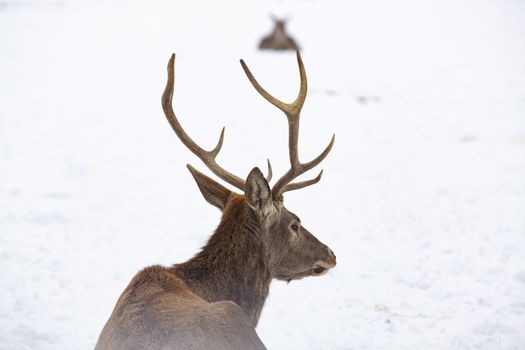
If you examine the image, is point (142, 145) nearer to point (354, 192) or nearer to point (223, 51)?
point (354, 192)

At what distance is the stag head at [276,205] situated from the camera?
15.2ft

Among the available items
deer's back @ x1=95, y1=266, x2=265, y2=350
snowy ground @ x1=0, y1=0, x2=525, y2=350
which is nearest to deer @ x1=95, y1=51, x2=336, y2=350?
deer's back @ x1=95, y1=266, x2=265, y2=350

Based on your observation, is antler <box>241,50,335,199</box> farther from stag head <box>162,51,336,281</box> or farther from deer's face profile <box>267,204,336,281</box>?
deer's face profile <box>267,204,336,281</box>

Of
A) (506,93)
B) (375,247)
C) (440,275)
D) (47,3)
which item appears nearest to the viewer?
(440,275)

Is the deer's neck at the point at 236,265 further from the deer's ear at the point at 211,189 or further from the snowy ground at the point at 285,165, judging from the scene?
the snowy ground at the point at 285,165

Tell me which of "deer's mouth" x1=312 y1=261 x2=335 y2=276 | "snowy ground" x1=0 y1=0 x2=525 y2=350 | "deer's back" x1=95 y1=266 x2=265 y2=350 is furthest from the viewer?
"snowy ground" x1=0 y1=0 x2=525 y2=350

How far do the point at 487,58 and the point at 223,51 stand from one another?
26.4ft

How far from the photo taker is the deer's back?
3430mm

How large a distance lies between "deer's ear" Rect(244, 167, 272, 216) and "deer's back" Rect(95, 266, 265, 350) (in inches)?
→ 30.7

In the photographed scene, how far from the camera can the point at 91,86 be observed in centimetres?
1552

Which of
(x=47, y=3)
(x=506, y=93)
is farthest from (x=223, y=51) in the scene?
(x=47, y=3)

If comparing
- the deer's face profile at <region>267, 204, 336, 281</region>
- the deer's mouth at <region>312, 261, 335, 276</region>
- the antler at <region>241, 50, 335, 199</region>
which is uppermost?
the antler at <region>241, 50, 335, 199</region>

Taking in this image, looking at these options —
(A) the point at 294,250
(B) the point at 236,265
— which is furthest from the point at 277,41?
(B) the point at 236,265

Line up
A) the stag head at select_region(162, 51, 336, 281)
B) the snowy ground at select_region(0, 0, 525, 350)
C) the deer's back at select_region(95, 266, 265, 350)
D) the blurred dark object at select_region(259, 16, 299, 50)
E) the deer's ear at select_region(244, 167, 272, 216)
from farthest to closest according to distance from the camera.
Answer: the blurred dark object at select_region(259, 16, 299, 50) → the snowy ground at select_region(0, 0, 525, 350) → the stag head at select_region(162, 51, 336, 281) → the deer's ear at select_region(244, 167, 272, 216) → the deer's back at select_region(95, 266, 265, 350)
